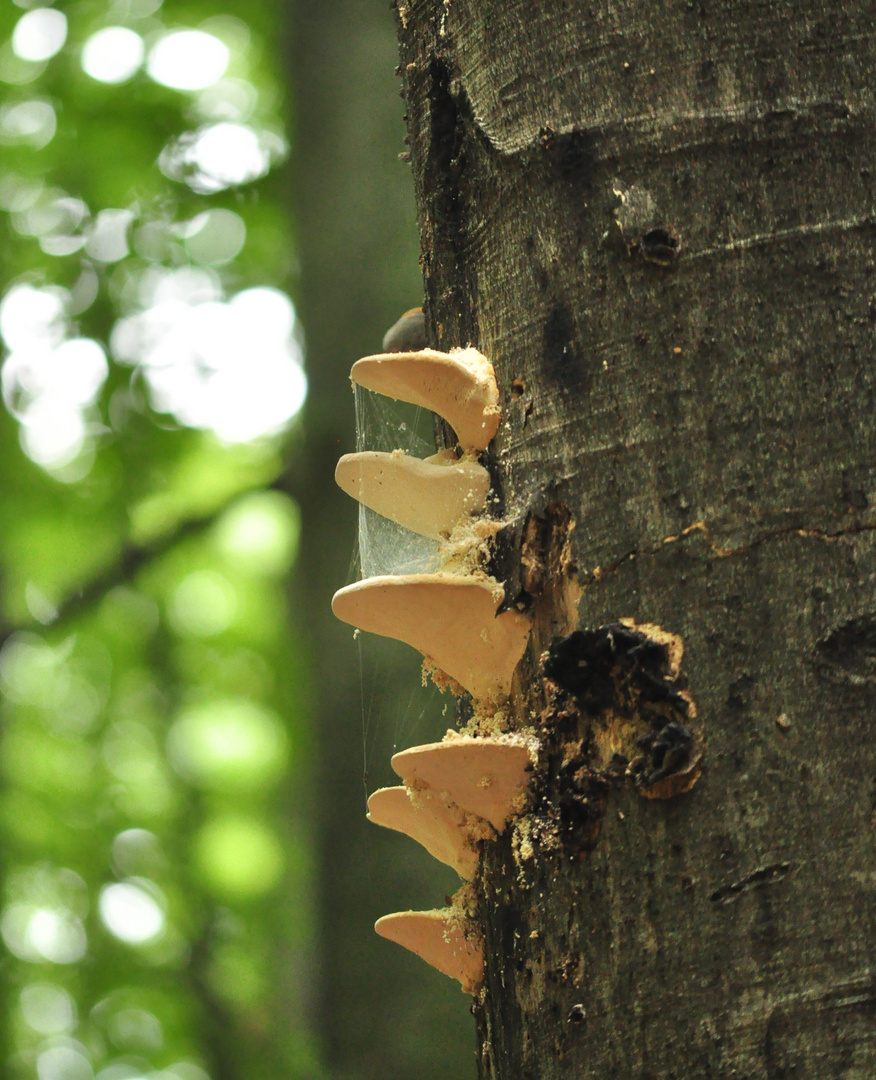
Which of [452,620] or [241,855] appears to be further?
[241,855]

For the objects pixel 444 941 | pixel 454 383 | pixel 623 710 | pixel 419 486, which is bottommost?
pixel 444 941

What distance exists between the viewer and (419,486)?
1.39 meters

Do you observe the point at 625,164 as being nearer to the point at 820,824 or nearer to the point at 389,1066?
the point at 820,824

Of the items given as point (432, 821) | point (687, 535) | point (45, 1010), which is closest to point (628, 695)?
point (687, 535)

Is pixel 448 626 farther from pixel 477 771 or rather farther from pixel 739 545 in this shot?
pixel 739 545

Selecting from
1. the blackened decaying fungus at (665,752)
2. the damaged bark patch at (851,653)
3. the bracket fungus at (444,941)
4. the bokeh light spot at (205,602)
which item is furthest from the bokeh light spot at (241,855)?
the damaged bark patch at (851,653)

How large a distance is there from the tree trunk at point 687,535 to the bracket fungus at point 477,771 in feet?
0.09

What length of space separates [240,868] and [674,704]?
9380 mm

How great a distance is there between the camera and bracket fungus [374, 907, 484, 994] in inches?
51.4

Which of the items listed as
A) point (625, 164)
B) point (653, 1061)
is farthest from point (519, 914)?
point (625, 164)

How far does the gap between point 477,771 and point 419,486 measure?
0.40m

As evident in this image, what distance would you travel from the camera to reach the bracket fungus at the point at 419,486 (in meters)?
1.34

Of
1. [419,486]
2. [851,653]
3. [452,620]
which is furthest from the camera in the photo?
[419,486]

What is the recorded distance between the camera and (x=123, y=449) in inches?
304
